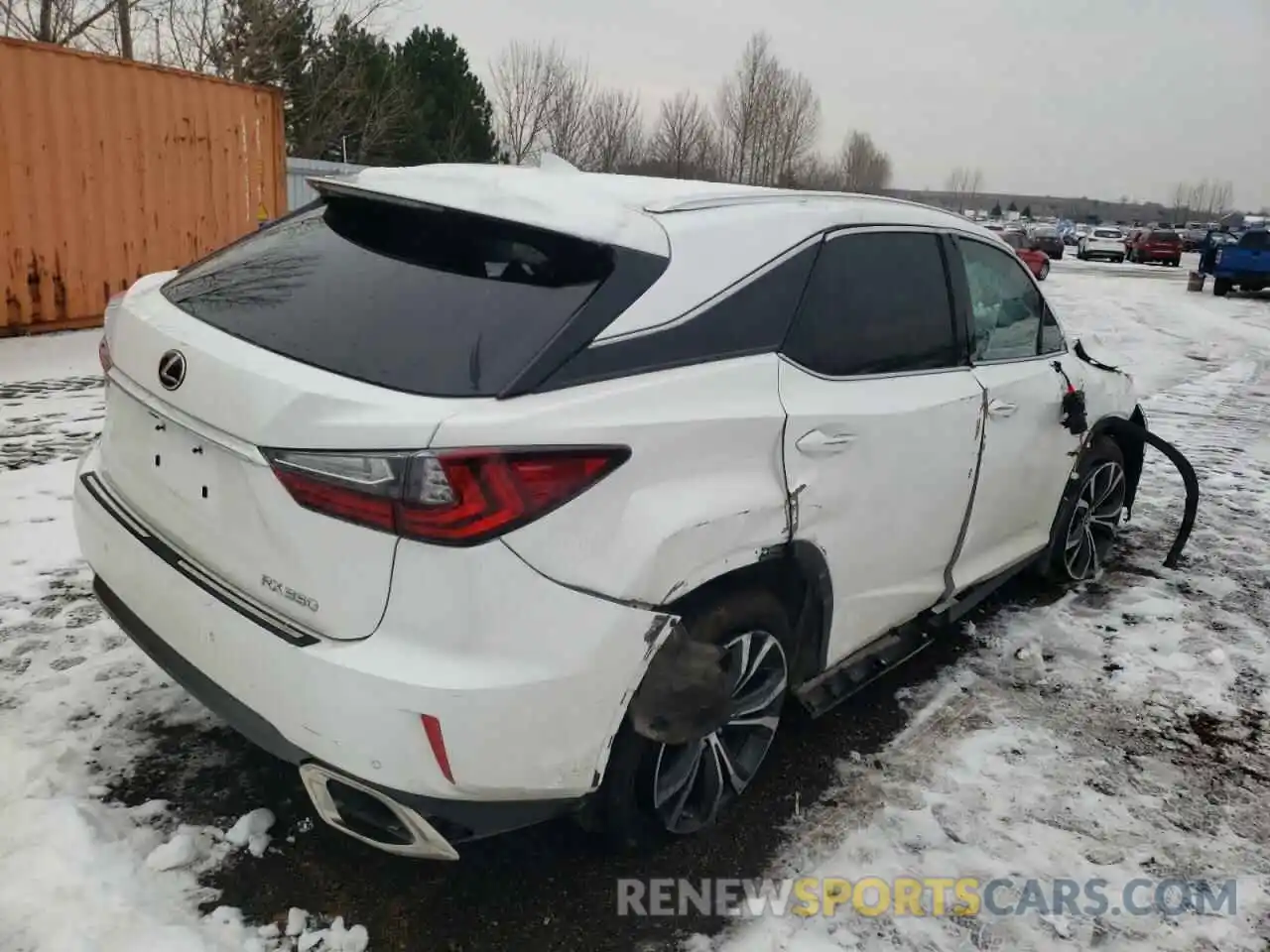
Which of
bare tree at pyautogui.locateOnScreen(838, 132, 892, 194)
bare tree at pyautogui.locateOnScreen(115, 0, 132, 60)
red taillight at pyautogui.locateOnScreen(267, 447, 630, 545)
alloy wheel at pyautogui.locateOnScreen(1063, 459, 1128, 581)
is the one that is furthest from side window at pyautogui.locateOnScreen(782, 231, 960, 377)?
bare tree at pyautogui.locateOnScreen(838, 132, 892, 194)

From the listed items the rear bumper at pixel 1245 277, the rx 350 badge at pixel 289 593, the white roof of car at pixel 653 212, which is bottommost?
the rx 350 badge at pixel 289 593

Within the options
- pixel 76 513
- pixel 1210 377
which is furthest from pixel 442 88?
pixel 76 513

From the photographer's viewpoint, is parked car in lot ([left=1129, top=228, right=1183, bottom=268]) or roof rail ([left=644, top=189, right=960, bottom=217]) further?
parked car in lot ([left=1129, top=228, right=1183, bottom=268])

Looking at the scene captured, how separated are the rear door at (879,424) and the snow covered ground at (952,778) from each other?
57cm

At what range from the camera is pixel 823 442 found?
2617 millimetres

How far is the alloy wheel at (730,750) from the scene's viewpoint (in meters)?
2.52

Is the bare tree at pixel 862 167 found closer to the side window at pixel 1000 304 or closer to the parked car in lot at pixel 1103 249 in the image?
the parked car in lot at pixel 1103 249

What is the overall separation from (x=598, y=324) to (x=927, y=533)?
5.19 feet

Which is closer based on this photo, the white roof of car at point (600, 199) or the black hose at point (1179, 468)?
the white roof of car at point (600, 199)

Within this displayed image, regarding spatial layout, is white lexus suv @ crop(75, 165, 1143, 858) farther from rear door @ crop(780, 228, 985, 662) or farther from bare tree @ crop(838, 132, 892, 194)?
bare tree @ crop(838, 132, 892, 194)

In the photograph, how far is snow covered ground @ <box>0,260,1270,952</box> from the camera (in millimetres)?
2350

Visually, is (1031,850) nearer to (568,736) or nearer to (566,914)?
(566,914)

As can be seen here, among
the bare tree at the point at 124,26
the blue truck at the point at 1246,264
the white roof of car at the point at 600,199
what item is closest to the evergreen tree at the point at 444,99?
the bare tree at the point at 124,26

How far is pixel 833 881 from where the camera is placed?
8.45 ft
